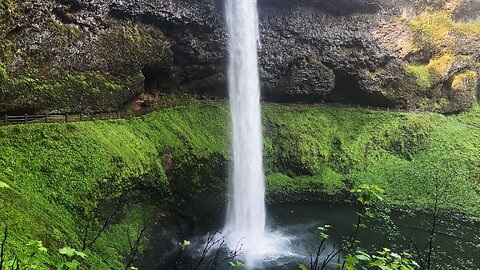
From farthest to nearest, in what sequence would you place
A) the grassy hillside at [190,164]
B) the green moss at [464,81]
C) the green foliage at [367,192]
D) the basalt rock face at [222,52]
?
the green moss at [464,81], the basalt rock face at [222,52], the grassy hillside at [190,164], the green foliage at [367,192]

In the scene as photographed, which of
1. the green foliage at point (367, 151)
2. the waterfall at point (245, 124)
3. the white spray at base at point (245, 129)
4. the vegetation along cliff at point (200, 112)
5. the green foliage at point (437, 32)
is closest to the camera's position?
the vegetation along cliff at point (200, 112)

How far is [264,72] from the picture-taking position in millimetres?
34531

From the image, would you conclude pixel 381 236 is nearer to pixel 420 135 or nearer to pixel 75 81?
pixel 420 135

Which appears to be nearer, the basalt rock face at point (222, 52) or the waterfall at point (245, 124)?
the basalt rock face at point (222, 52)

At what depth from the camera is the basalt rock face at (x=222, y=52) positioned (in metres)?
21.1

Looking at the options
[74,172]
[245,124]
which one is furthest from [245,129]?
[74,172]

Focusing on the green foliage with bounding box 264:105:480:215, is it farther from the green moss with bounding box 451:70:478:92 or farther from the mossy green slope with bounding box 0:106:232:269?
the mossy green slope with bounding box 0:106:232:269

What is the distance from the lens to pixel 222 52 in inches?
1219

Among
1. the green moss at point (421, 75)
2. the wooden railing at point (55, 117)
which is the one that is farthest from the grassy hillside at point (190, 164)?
the green moss at point (421, 75)

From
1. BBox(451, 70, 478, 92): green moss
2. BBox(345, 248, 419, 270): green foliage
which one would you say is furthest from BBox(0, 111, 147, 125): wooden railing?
BBox(451, 70, 478, 92): green moss

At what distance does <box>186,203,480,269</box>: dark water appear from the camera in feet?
66.3

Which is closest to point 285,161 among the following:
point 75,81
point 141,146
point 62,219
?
point 141,146

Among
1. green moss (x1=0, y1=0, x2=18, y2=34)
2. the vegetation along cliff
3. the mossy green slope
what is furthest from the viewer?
green moss (x1=0, y1=0, x2=18, y2=34)

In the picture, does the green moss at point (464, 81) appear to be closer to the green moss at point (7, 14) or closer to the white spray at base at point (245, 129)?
the white spray at base at point (245, 129)
